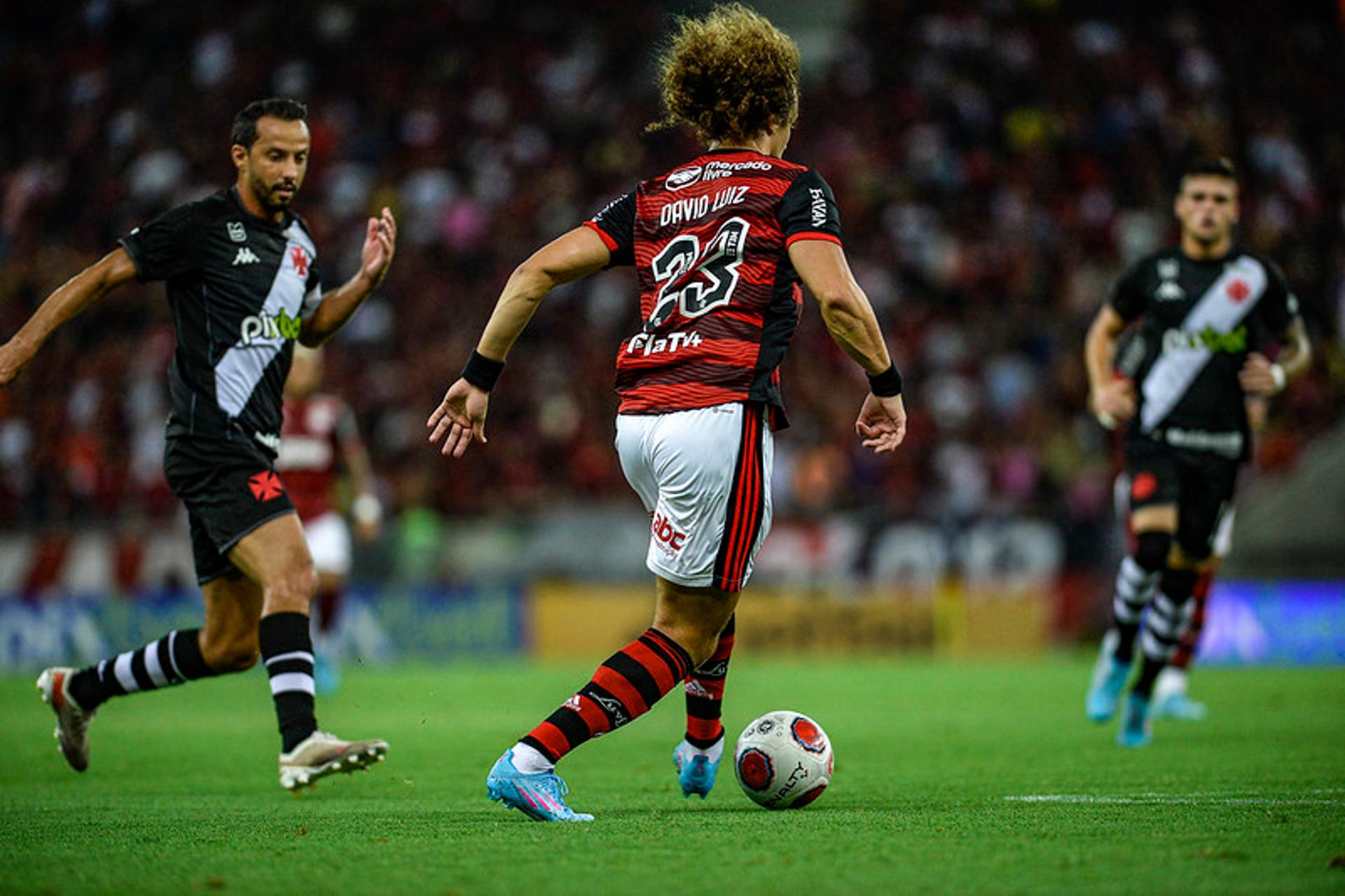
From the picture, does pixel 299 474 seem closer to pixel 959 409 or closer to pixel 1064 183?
pixel 959 409

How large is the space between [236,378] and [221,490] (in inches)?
17.6

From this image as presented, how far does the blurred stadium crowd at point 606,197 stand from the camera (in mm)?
19719

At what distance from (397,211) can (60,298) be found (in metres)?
17.6

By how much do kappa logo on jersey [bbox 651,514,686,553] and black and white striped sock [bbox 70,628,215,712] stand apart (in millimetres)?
2287

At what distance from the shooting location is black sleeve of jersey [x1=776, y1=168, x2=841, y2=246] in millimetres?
5406

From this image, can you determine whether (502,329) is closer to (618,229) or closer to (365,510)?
(618,229)

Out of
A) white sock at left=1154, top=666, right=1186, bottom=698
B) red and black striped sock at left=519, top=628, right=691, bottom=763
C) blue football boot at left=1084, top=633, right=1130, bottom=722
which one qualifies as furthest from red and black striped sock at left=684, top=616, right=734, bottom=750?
white sock at left=1154, top=666, right=1186, bottom=698

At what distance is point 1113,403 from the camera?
28.9 feet

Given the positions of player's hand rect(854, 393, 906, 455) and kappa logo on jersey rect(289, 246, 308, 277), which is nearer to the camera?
player's hand rect(854, 393, 906, 455)

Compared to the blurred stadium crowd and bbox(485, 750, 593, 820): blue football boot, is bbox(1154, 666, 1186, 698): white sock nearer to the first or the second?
bbox(485, 750, 593, 820): blue football boot

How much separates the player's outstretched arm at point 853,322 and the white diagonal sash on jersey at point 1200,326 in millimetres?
4092

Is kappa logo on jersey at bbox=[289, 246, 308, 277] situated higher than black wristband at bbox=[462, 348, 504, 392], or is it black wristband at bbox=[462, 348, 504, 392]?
kappa logo on jersey at bbox=[289, 246, 308, 277]

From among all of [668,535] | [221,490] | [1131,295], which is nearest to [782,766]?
[668,535]

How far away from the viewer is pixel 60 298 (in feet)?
20.8
